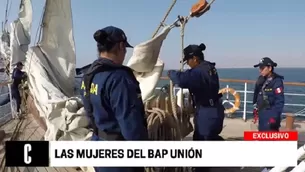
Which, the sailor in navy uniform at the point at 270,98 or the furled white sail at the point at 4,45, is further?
the furled white sail at the point at 4,45

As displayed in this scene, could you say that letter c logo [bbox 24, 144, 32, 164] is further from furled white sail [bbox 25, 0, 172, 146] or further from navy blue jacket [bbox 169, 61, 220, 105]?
navy blue jacket [bbox 169, 61, 220, 105]

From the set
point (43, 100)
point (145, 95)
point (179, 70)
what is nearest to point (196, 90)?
point (179, 70)

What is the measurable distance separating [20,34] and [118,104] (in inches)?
173

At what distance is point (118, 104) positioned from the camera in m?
1.54

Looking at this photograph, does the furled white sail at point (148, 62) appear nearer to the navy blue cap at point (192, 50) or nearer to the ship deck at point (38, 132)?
the navy blue cap at point (192, 50)

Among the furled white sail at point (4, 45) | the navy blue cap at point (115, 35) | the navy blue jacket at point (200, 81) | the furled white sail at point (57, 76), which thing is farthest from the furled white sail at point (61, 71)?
the furled white sail at point (4, 45)

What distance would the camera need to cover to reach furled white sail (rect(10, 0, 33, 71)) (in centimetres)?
522

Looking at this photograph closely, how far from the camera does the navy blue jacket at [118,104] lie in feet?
5.03

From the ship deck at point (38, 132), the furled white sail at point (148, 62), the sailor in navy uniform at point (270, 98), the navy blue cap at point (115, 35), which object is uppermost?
the navy blue cap at point (115, 35)

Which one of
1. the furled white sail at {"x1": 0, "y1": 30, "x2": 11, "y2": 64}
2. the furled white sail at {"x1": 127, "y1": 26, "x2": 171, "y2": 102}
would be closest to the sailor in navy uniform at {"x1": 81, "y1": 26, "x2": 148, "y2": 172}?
the furled white sail at {"x1": 127, "y1": 26, "x2": 171, "y2": 102}

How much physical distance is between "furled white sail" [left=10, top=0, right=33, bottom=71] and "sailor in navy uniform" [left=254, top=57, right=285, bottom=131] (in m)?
3.99

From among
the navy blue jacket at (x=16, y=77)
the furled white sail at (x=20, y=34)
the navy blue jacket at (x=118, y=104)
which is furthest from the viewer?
the navy blue jacket at (x=16, y=77)

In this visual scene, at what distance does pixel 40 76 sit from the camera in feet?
10.2

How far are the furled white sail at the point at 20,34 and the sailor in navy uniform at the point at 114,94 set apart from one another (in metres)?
4.07
